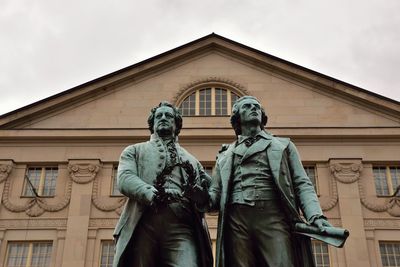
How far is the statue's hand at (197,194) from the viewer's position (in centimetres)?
555

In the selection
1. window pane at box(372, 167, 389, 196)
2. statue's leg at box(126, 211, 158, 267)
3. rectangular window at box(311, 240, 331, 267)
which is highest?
window pane at box(372, 167, 389, 196)

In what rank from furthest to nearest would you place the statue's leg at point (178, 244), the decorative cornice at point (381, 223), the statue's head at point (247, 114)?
the decorative cornice at point (381, 223) → the statue's head at point (247, 114) → the statue's leg at point (178, 244)

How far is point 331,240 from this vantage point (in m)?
5.17

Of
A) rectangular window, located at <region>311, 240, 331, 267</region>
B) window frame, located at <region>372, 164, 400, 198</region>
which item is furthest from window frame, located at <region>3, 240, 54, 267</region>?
window frame, located at <region>372, 164, 400, 198</region>

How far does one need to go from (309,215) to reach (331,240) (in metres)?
0.40

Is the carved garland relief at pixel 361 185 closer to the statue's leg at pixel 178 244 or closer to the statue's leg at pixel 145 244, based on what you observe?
the statue's leg at pixel 178 244

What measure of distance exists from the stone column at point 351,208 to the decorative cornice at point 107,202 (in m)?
8.77

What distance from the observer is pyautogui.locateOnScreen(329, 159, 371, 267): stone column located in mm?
22953

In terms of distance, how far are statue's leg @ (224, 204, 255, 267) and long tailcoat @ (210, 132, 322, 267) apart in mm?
59

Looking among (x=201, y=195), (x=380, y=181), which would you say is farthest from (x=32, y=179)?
(x=201, y=195)

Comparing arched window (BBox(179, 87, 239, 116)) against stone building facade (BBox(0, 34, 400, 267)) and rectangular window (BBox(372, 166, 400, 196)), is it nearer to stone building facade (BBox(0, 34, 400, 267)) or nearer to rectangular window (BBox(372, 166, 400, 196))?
stone building facade (BBox(0, 34, 400, 267))

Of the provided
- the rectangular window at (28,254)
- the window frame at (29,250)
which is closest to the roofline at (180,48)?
the window frame at (29,250)

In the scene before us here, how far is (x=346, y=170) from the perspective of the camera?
25.0 m

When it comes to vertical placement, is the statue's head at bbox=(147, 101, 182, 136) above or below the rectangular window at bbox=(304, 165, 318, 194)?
below
